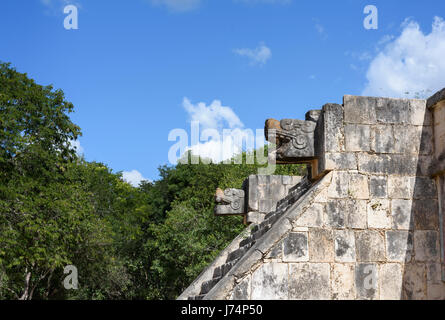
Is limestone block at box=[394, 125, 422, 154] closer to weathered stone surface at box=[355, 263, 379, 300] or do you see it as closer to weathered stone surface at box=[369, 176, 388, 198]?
weathered stone surface at box=[369, 176, 388, 198]

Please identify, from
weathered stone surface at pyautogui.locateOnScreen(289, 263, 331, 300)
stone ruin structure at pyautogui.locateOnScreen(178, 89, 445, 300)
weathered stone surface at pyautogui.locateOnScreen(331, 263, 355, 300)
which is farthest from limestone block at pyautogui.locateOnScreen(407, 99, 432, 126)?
weathered stone surface at pyautogui.locateOnScreen(289, 263, 331, 300)

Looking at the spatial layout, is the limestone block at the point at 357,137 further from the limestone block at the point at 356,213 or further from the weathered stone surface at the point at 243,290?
the weathered stone surface at the point at 243,290

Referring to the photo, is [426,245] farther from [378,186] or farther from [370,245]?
[378,186]

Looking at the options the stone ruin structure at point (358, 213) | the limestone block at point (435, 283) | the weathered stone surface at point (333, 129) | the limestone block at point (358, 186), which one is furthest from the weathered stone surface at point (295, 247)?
the limestone block at point (435, 283)

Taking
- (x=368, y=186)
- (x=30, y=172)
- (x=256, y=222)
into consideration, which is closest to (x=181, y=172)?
(x=30, y=172)

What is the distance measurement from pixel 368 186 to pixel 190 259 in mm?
19987

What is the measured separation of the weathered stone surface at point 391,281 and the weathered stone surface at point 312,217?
929 millimetres

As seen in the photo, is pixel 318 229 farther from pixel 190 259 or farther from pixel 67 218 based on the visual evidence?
pixel 190 259

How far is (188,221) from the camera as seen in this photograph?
25.7 meters

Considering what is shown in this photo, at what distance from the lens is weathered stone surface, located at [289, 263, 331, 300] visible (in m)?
6.03

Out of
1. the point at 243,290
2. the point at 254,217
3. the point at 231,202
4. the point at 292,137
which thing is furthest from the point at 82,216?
the point at 243,290

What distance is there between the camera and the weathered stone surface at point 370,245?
629 centimetres

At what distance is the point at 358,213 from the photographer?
6.42m

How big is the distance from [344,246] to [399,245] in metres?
0.70
